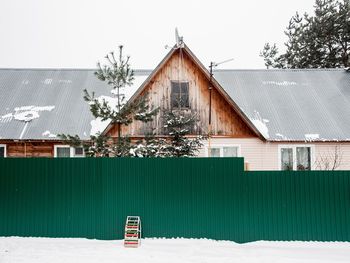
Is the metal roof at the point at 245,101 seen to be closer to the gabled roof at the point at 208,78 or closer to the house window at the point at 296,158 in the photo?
the gabled roof at the point at 208,78

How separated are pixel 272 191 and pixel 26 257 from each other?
5981 millimetres

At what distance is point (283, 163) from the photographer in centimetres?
1574

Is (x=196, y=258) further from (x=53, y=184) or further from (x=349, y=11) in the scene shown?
(x=349, y=11)

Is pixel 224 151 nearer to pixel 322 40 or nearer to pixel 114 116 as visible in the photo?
pixel 114 116

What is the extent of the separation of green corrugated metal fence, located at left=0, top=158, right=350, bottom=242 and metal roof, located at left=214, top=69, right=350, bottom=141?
20.9 feet

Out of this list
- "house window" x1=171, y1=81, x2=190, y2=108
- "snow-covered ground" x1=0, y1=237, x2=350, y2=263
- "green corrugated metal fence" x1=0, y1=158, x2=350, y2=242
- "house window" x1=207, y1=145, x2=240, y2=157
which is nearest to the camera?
"snow-covered ground" x1=0, y1=237, x2=350, y2=263

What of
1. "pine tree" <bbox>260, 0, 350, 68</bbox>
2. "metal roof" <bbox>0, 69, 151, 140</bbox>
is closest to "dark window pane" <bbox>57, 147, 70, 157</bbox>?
"metal roof" <bbox>0, 69, 151, 140</bbox>

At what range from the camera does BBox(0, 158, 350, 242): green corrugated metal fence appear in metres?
9.00

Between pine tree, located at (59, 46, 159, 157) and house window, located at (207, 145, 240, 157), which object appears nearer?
pine tree, located at (59, 46, 159, 157)

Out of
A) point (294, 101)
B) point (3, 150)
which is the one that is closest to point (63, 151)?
point (3, 150)

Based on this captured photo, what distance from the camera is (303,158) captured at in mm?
15742

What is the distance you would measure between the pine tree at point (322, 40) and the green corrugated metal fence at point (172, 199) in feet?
91.4

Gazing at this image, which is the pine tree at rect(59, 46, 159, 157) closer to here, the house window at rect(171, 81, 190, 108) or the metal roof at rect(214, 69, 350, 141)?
the house window at rect(171, 81, 190, 108)

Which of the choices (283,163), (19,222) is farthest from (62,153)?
(283,163)
